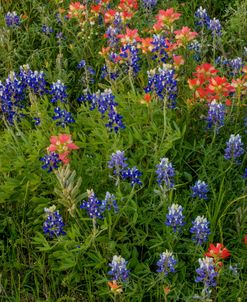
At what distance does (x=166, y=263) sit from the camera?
2518mm

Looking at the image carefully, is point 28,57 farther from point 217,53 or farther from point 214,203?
point 214,203

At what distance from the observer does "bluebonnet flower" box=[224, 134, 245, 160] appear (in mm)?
2908

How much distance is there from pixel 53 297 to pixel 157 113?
120 cm

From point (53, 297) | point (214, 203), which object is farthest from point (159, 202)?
point (53, 297)

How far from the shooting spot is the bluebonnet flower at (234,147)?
2.91 metres

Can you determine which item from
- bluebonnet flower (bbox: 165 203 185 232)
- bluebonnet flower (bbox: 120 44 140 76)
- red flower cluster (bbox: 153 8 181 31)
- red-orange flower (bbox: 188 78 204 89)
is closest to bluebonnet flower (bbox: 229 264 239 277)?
bluebonnet flower (bbox: 165 203 185 232)

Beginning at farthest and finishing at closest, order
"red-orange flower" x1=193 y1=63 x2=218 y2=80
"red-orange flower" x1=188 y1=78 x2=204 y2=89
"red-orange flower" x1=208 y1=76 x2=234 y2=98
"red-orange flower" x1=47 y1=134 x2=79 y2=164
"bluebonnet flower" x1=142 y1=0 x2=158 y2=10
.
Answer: "bluebonnet flower" x1=142 y1=0 x2=158 y2=10, "red-orange flower" x1=193 y1=63 x2=218 y2=80, "red-orange flower" x1=188 y1=78 x2=204 y2=89, "red-orange flower" x1=208 y1=76 x2=234 y2=98, "red-orange flower" x1=47 y1=134 x2=79 y2=164

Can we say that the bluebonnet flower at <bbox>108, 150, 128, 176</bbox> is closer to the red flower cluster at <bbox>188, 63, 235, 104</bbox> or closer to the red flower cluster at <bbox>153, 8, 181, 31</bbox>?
the red flower cluster at <bbox>188, 63, 235, 104</bbox>

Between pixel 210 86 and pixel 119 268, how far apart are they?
123 cm

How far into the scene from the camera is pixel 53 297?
285cm

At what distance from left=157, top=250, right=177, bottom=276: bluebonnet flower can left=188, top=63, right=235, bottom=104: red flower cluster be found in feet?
3.53

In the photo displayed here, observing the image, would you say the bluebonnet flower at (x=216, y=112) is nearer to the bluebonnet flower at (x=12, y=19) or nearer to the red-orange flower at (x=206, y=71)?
the red-orange flower at (x=206, y=71)

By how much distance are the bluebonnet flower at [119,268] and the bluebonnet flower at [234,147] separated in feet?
2.81

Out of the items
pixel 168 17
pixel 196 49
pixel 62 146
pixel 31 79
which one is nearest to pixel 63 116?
pixel 31 79
